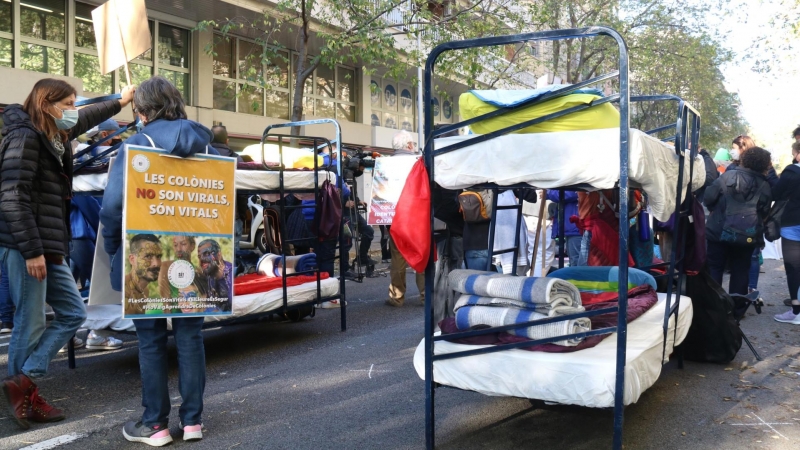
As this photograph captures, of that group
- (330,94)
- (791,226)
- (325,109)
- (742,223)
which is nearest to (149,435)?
(742,223)

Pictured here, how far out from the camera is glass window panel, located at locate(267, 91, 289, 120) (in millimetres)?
19078

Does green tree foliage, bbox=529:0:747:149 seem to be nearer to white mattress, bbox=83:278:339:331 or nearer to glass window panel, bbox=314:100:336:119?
glass window panel, bbox=314:100:336:119

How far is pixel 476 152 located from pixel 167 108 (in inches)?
69.7

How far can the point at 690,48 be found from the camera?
20922 millimetres

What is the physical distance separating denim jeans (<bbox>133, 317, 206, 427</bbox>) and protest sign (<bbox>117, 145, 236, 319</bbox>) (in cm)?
12

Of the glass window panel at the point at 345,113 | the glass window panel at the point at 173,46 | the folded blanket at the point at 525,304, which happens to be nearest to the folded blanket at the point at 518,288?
the folded blanket at the point at 525,304

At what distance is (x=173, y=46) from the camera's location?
16016mm

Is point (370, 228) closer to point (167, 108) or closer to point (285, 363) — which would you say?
point (285, 363)

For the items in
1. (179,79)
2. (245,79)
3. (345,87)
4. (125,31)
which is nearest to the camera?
(125,31)

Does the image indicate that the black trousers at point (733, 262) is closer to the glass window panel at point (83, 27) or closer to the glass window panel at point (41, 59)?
the glass window panel at point (41, 59)

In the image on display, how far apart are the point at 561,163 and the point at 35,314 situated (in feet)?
10.6

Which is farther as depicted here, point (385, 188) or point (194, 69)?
point (194, 69)

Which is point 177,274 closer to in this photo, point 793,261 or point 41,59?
point 793,261

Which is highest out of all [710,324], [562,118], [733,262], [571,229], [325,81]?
[325,81]
